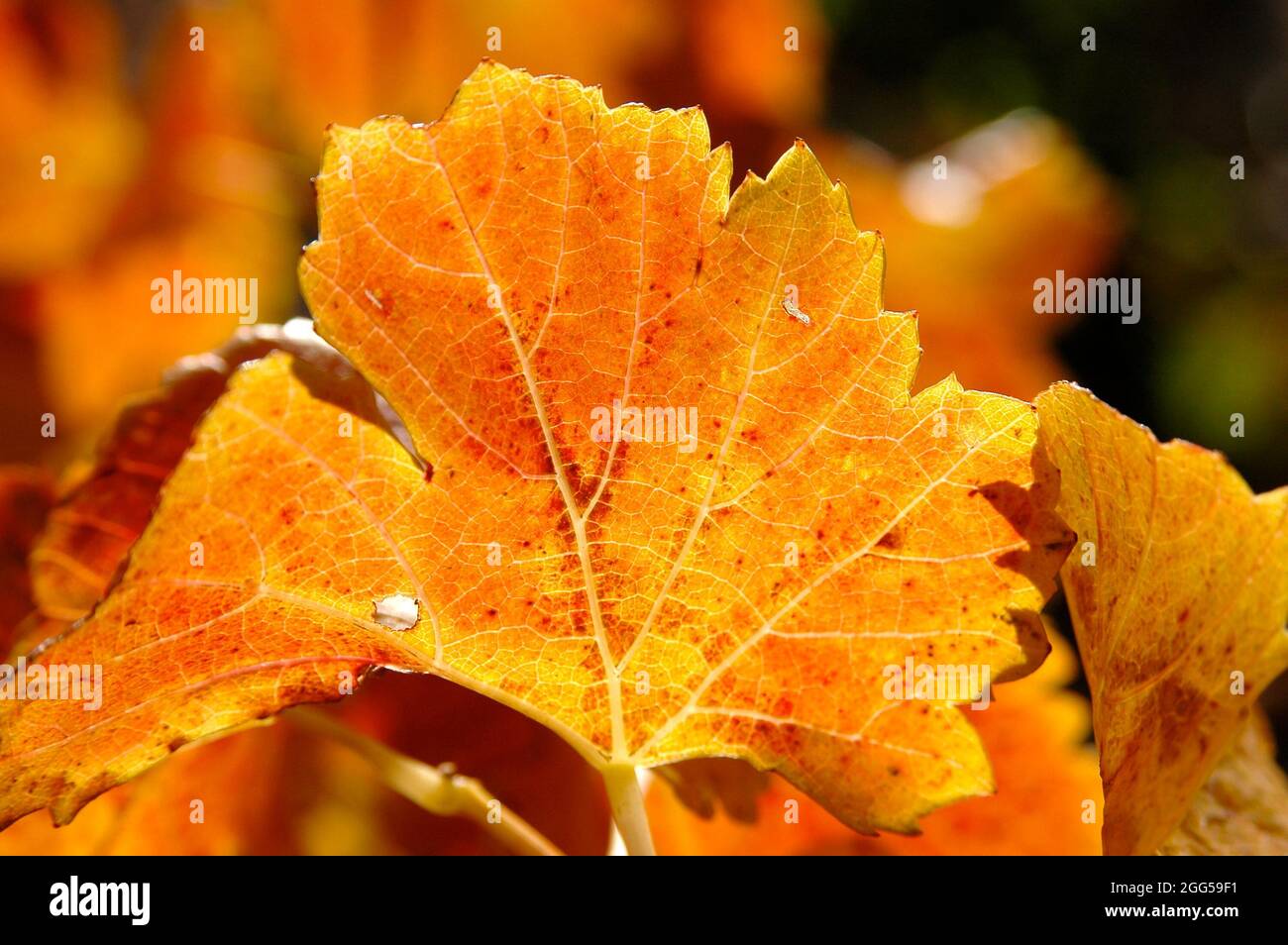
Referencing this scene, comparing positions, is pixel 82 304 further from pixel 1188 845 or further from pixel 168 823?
pixel 1188 845

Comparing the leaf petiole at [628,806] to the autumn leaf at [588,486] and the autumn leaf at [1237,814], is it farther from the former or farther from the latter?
the autumn leaf at [1237,814]

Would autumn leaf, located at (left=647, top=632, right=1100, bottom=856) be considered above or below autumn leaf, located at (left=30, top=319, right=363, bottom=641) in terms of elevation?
below

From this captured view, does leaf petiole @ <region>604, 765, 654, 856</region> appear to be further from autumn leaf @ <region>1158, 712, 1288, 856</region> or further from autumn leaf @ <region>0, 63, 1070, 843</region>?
autumn leaf @ <region>1158, 712, 1288, 856</region>

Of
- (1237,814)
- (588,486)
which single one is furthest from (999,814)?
(588,486)

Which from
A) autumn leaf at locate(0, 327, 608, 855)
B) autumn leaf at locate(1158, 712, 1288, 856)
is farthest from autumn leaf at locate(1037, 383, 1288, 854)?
autumn leaf at locate(0, 327, 608, 855)

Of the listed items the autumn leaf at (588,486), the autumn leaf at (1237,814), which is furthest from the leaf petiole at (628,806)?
the autumn leaf at (1237,814)

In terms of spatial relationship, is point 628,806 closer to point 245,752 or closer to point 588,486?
point 588,486
